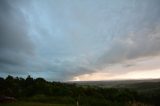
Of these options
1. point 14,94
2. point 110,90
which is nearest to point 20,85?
point 14,94

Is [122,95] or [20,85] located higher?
[20,85]

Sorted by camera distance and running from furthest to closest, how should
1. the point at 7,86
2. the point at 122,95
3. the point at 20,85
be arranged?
the point at 20,85
the point at 7,86
the point at 122,95

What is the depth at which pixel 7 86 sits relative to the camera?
233ft

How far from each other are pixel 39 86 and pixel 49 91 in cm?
542

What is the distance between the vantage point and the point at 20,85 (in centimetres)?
7594

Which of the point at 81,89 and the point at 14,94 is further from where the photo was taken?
the point at 81,89

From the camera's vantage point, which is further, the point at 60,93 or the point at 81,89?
the point at 81,89

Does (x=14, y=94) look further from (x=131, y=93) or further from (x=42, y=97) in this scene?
(x=131, y=93)

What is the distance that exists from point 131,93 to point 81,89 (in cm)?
1322

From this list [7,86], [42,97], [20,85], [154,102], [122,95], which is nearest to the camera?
[42,97]

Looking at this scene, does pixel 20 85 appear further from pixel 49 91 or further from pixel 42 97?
pixel 42 97

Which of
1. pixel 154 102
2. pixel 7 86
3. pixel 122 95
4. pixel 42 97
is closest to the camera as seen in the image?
pixel 42 97

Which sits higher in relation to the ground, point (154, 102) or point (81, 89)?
point (81, 89)

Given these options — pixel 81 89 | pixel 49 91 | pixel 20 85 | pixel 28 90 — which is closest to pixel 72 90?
pixel 81 89
